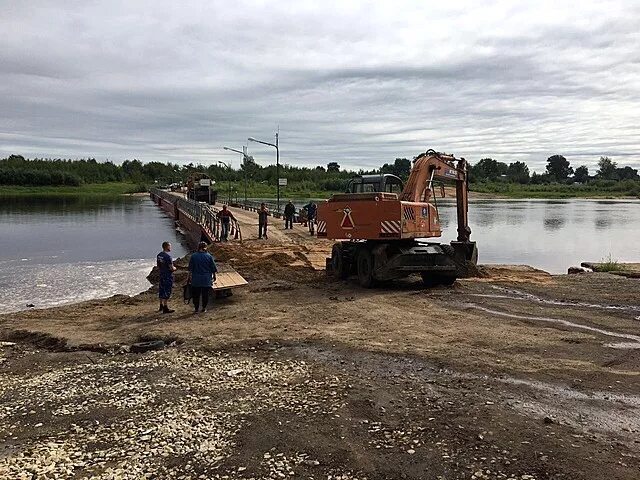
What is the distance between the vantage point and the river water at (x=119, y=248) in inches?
836

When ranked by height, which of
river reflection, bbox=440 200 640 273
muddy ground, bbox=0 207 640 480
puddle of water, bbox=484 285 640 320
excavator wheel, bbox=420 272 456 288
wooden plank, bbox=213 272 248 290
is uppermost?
wooden plank, bbox=213 272 248 290

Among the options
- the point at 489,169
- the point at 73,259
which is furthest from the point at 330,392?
the point at 489,169

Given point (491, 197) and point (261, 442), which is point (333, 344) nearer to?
point (261, 442)

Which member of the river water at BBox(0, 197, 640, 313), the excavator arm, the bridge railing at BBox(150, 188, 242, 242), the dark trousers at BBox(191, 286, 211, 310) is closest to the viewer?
the dark trousers at BBox(191, 286, 211, 310)

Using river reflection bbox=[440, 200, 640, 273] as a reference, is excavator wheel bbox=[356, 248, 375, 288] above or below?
above

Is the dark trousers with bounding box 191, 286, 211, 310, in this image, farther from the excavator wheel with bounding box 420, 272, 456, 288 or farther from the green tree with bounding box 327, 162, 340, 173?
the green tree with bounding box 327, 162, 340, 173

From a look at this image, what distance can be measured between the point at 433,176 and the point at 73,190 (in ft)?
451

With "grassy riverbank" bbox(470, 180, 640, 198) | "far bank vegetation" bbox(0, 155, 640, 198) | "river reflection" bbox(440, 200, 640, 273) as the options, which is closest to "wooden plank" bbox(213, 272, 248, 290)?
"river reflection" bbox(440, 200, 640, 273)

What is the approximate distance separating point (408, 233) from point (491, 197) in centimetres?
12383

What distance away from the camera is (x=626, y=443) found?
613cm

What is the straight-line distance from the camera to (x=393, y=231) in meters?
15.5

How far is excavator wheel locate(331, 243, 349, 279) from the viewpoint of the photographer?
1734 cm

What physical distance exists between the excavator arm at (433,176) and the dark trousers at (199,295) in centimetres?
626

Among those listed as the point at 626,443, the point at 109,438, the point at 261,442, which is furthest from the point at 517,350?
the point at 109,438
